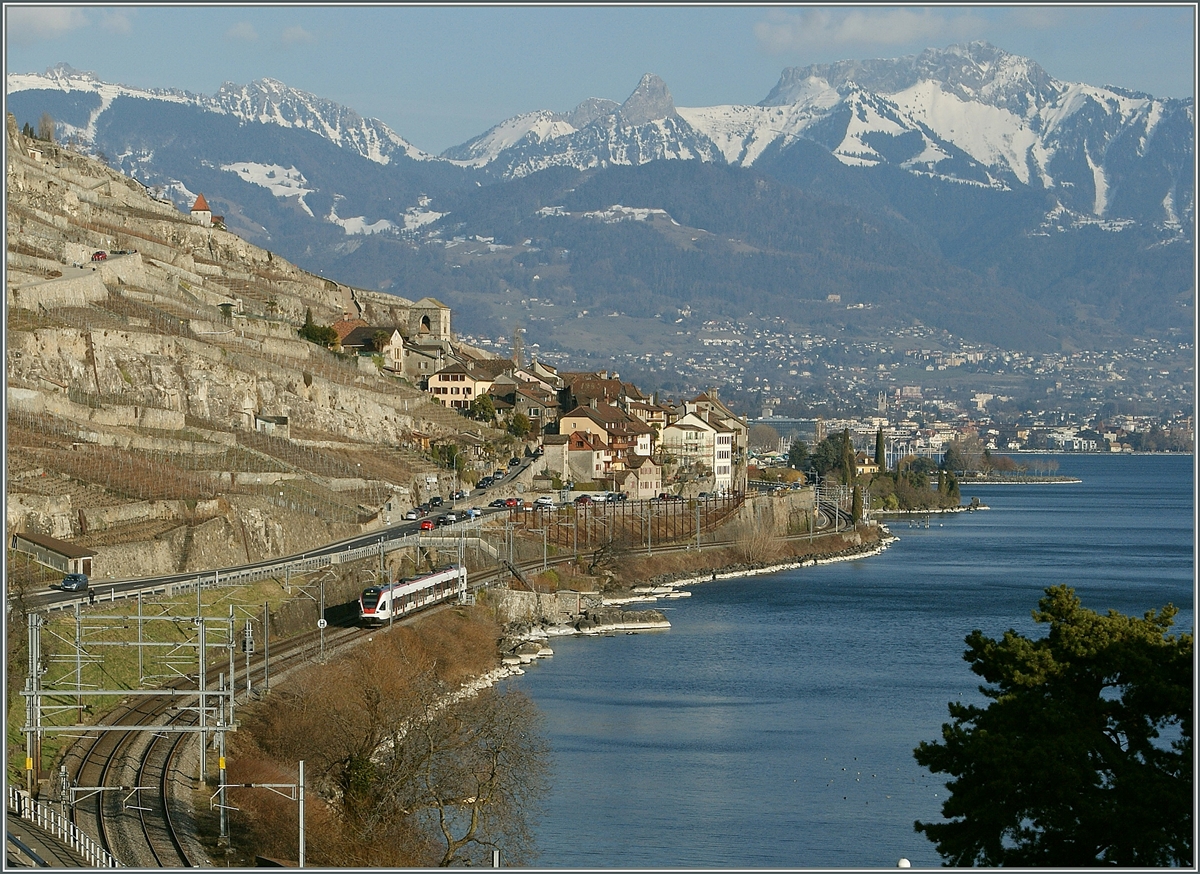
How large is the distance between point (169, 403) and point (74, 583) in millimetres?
28452

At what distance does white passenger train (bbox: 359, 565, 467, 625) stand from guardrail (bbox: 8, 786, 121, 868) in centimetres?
2540

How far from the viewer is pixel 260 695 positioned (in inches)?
1882

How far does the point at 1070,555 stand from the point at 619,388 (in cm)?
3250

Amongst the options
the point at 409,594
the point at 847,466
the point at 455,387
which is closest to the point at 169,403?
the point at 409,594

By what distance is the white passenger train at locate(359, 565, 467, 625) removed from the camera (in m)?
62.1

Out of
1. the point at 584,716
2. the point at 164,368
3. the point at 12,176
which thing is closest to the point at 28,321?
the point at 164,368

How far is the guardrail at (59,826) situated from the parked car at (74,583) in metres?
18.3

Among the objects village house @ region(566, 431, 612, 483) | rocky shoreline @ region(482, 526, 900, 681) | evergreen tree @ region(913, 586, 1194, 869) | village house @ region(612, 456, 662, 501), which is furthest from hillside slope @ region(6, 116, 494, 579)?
evergreen tree @ region(913, 586, 1194, 869)

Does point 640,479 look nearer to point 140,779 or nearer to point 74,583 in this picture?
point 74,583

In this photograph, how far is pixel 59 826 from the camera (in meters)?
33.9

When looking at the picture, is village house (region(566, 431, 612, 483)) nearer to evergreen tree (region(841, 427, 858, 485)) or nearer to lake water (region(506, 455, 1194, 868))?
lake water (region(506, 455, 1194, 868))

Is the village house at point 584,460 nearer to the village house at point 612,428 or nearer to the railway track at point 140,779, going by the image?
the village house at point 612,428

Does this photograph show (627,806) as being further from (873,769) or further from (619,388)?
(619,388)

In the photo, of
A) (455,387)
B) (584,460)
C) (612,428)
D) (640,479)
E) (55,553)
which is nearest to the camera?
(55,553)
